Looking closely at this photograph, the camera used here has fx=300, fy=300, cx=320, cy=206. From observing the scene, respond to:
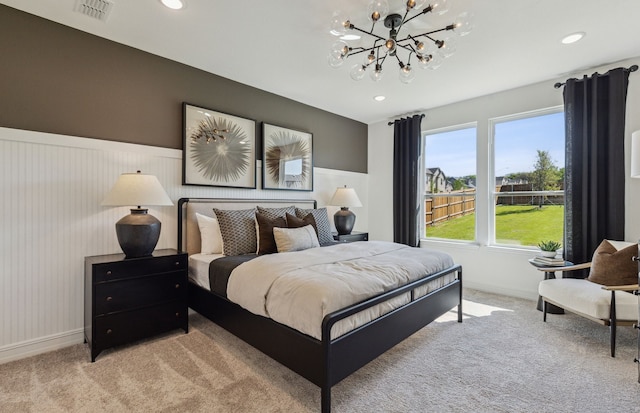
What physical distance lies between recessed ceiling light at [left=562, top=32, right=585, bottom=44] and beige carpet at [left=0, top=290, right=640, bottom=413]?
105 inches

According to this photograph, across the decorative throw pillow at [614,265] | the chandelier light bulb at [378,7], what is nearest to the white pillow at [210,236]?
the chandelier light bulb at [378,7]

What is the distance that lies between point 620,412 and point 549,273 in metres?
1.84

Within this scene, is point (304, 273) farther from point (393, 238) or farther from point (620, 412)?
point (393, 238)

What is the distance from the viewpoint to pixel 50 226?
2469 mm

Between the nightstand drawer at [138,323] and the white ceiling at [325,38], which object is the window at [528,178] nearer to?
the white ceiling at [325,38]

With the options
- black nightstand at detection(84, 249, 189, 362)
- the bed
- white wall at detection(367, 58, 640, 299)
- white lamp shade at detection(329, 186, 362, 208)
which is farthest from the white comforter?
white wall at detection(367, 58, 640, 299)

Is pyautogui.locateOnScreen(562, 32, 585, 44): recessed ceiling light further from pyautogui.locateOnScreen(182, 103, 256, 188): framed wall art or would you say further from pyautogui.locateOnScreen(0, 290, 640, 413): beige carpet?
pyautogui.locateOnScreen(182, 103, 256, 188): framed wall art

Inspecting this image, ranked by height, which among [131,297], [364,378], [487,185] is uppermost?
[487,185]

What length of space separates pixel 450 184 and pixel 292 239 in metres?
2.96

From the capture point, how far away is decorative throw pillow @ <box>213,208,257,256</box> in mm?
2943

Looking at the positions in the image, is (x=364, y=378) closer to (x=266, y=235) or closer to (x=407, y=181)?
(x=266, y=235)

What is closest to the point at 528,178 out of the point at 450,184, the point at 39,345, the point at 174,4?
the point at 450,184

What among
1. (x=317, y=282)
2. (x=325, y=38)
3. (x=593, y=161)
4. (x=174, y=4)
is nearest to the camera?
(x=317, y=282)

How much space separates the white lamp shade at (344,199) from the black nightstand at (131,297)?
2.35 meters
